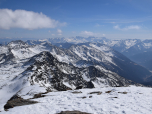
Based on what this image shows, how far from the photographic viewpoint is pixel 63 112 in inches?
565

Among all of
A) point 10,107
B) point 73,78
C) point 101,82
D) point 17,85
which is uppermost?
point 10,107

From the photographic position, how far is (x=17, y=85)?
299 ft

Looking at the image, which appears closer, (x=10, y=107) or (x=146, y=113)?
(x=146, y=113)

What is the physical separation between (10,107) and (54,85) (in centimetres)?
8924

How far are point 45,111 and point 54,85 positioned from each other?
303 ft

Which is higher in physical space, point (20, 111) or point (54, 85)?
point (20, 111)

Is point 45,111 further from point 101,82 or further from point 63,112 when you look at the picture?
point 101,82

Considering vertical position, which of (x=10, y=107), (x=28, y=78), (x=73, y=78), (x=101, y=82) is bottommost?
(x=101, y=82)

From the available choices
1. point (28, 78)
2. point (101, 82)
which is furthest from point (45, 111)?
point (101, 82)

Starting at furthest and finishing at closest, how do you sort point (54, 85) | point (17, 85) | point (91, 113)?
point (54, 85) → point (17, 85) → point (91, 113)

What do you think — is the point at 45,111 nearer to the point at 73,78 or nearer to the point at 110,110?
the point at 110,110

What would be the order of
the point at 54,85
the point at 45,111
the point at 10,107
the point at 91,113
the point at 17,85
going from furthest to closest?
the point at 54,85, the point at 17,85, the point at 10,107, the point at 45,111, the point at 91,113

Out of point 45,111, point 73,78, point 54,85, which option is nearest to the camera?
point 45,111

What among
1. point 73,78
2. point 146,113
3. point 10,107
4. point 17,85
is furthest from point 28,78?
point 146,113
